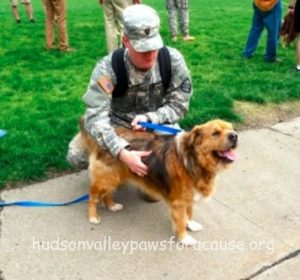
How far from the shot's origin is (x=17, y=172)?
468 cm

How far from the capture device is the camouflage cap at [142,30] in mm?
3475

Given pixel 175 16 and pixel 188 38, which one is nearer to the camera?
pixel 175 16

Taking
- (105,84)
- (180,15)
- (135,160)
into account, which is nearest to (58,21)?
(180,15)

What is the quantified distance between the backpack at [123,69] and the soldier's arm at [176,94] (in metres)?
0.05

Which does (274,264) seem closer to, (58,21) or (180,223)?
(180,223)

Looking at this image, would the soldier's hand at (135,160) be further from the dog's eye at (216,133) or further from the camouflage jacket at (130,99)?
the dog's eye at (216,133)

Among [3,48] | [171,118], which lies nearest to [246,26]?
[3,48]

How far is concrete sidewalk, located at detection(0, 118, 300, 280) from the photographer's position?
342 centimetres

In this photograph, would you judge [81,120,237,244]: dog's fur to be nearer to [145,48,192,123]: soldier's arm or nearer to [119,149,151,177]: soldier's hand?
[119,149,151,177]: soldier's hand

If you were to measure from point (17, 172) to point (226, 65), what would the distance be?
4.71 meters

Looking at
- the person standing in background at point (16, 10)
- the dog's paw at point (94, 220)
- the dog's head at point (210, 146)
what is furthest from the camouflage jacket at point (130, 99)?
the person standing in background at point (16, 10)

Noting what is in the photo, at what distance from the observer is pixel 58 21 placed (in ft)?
30.1

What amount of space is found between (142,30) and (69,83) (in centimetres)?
413

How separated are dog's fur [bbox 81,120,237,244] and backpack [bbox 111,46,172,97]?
0.34 metres
